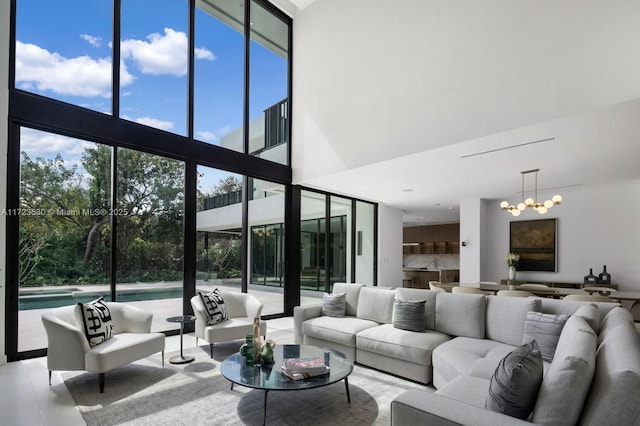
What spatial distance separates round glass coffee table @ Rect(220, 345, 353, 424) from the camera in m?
2.81

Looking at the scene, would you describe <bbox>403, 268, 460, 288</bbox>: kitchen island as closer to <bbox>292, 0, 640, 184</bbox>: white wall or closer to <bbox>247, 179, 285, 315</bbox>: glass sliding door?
<bbox>247, 179, 285, 315</bbox>: glass sliding door

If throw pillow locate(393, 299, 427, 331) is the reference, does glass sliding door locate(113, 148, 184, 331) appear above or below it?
above

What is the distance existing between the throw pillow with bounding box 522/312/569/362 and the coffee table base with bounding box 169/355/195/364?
11.9 feet

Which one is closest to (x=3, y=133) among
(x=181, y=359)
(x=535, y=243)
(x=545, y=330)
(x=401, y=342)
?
(x=181, y=359)

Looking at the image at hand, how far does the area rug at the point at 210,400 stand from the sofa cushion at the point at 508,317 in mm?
1004

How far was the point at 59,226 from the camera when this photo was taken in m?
4.70

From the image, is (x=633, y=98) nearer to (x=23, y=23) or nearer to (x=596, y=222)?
(x=596, y=222)

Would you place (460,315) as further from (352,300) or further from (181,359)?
(181,359)

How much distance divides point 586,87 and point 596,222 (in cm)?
520

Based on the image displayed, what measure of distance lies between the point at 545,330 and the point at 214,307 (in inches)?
148

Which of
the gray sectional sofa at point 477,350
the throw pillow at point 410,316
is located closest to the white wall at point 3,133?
the gray sectional sofa at point 477,350

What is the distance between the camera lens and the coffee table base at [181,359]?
427cm

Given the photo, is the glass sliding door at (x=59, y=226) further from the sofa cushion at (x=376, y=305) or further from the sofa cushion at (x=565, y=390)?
the sofa cushion at (x=565, y=390)

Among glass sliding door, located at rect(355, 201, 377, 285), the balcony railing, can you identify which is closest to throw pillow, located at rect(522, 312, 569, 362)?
the balcony railing
